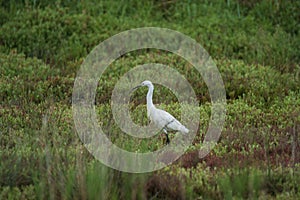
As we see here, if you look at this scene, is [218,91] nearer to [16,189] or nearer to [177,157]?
[177,157]

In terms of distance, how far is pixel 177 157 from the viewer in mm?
7855

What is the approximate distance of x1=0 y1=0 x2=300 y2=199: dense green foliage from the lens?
6.66 meters

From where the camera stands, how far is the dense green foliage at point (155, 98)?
6.66 metres

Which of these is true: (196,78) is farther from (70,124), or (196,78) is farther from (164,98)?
(70,124)

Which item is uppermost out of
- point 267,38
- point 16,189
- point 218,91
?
point 267,38

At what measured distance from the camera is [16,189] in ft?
21.6

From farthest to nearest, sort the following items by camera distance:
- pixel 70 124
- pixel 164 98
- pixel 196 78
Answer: pixel 196 78 < pixel 164 98 < pixel 70 124

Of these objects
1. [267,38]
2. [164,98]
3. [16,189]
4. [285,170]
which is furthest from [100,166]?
[267,38]

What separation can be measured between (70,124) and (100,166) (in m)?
2.59

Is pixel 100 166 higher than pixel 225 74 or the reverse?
the reverse

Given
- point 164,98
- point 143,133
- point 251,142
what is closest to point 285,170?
point 251,142

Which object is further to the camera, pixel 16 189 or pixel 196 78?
pixel 196 78

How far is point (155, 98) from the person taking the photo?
1102 cm

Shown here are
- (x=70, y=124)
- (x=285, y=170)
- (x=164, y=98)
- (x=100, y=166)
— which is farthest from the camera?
(x=164, y=98)
